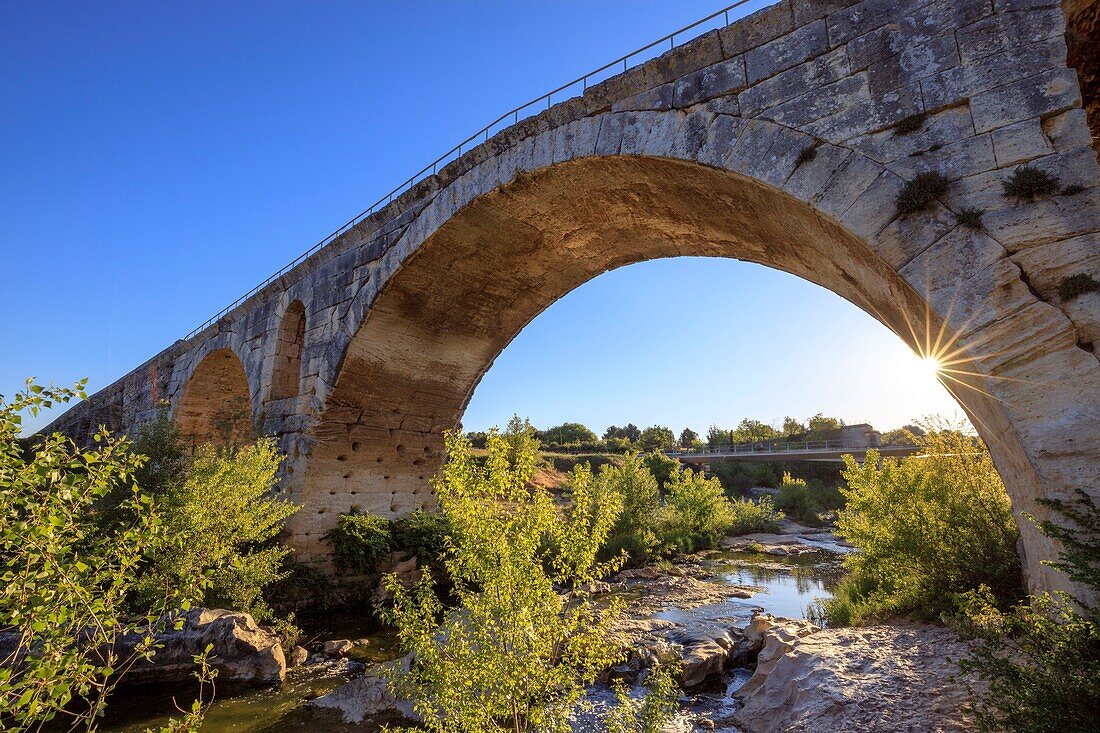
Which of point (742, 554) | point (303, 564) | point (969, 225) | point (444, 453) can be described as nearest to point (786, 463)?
point (742, 554)

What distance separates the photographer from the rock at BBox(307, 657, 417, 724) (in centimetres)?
529

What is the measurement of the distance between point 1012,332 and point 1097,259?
641mm

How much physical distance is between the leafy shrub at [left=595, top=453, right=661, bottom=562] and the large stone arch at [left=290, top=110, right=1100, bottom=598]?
17.7 ft

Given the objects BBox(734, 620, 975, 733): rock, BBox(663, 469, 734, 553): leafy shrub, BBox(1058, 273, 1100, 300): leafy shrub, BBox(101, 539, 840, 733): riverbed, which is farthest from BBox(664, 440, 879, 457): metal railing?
BBox(1058, 273, 1100, 300): leafy shrub

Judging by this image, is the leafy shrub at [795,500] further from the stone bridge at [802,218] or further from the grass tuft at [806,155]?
the grass tuft at [806,155]

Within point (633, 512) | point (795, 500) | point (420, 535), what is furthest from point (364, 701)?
point (795, 500)

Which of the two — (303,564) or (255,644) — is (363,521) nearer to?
(303,564)

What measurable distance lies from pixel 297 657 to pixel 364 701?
6.15 ft

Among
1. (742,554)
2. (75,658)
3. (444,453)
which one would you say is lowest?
(742,554)

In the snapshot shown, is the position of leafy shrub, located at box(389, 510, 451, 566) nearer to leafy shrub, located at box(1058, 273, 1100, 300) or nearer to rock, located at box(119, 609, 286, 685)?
rock, located at box(119, 609, 286, 685)

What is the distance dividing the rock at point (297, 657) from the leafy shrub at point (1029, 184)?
8.37 metres

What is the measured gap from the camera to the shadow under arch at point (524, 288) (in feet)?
14.6

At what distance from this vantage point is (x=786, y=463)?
32.1 meters

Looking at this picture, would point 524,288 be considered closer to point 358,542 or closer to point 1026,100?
point 358,542
